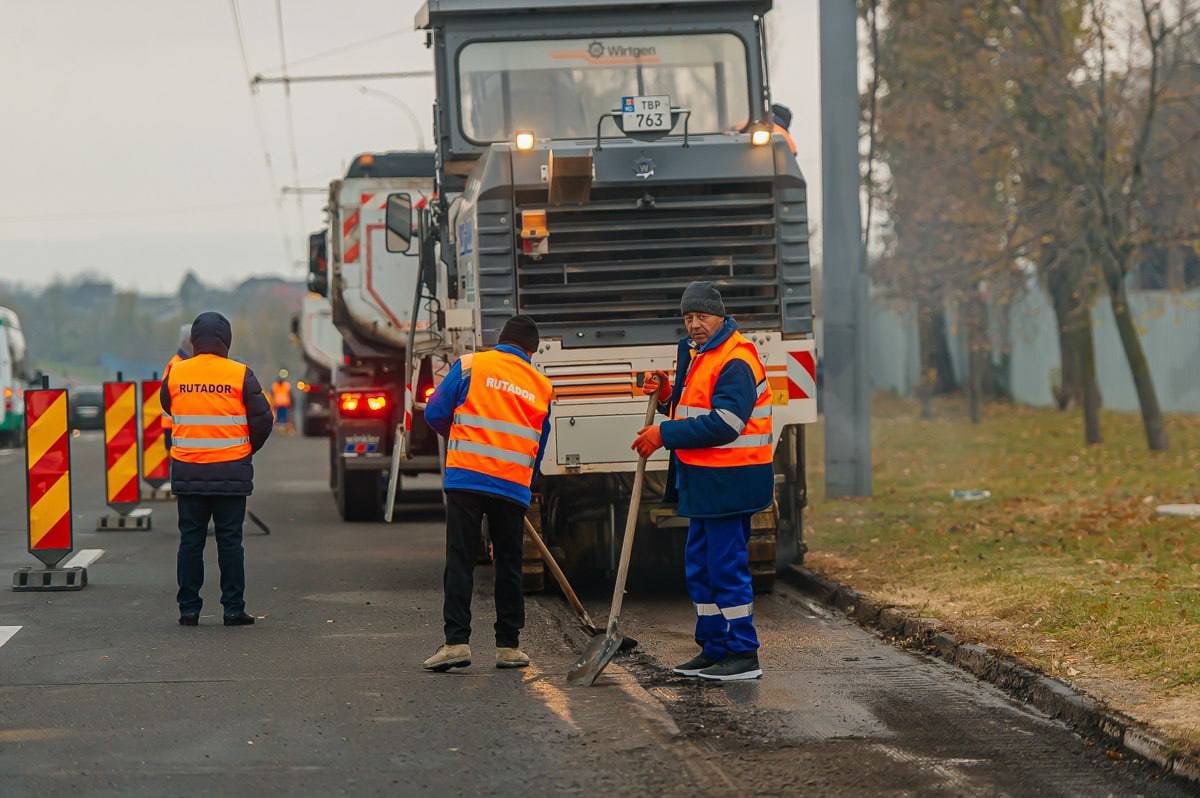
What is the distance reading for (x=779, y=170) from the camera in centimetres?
1227

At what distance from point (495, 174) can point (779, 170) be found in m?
1.74

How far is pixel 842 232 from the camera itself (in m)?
18.6

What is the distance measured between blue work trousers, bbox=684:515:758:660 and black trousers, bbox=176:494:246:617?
10.1 ft

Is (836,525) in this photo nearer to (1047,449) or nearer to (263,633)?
(263,633)

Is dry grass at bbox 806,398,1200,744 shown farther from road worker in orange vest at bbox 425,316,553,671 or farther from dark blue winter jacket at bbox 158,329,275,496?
dark blue winter jacket at bbox 158,329,275,496

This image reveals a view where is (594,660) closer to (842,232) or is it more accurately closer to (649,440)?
(649,440)

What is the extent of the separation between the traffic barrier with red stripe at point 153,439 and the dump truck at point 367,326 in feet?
6.72

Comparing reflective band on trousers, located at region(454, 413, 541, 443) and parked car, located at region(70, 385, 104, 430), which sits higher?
reflective band on trousers, located at region(454, 413, 541, 443)

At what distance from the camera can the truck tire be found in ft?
61.3

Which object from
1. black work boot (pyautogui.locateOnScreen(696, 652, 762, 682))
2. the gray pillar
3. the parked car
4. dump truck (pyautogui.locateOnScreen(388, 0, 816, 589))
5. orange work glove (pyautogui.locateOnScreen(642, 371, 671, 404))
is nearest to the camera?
black work boot (pyautogui.locateOnScreen(696, 652, 762, 682))

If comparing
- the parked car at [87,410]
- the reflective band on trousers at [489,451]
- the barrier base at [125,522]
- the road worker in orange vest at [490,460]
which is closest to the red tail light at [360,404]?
the barrier base at [125,522]

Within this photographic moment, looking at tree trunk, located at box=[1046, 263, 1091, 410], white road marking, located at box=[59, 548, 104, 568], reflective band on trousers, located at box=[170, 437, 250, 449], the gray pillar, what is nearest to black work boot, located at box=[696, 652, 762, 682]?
reflective band on trousers, located at box=[170, 437, 250, 449]

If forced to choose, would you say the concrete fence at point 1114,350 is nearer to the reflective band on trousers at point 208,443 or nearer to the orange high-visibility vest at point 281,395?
the orange high-visibility vest at point 281,395

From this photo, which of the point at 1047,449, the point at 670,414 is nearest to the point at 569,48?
the point at 670,414
